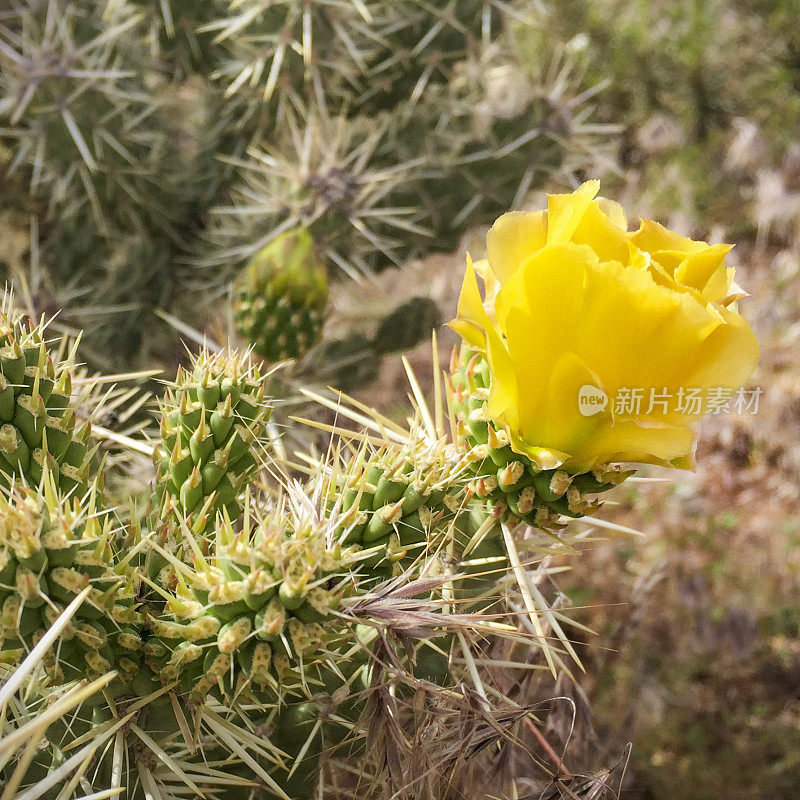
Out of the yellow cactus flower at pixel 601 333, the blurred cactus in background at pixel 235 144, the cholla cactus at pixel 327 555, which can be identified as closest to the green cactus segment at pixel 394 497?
the cholla cactus at pixel 327 555

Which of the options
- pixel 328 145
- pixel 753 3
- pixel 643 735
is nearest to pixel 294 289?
pixel 328 145

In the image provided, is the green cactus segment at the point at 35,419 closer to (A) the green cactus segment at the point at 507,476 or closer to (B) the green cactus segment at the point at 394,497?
(B) the green cactus segment at the point at 394,497

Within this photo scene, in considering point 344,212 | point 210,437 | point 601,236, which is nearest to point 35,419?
point 210,437

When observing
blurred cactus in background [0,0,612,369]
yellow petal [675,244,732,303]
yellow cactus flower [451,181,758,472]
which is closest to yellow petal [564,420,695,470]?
yellow cactus flower [451,181,758,472]

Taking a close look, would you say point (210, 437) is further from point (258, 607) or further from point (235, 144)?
point (235, 144)

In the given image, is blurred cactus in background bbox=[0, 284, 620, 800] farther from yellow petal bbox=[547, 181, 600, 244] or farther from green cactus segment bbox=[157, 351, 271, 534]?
yellow petal bbox=[547, 181, 600, 244]

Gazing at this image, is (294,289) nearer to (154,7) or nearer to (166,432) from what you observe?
(166,432)
